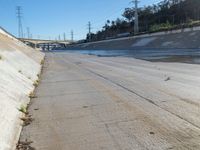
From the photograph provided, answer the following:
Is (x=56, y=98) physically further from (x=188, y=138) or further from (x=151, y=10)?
(x=151, y=10)

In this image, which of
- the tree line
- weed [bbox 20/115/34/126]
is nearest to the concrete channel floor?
weed [bbox 20/115/34/126]

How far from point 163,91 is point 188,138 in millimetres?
5439

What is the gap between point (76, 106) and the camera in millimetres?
9453

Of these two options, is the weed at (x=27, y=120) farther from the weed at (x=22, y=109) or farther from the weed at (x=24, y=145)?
the weed at (x=24, y=145)

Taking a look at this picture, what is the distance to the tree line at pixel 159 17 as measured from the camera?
101188 mm

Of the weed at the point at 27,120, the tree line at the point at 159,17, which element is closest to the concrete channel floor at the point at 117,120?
the weed at the point at 27,120

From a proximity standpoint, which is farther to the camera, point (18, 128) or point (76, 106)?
point (76, 106)

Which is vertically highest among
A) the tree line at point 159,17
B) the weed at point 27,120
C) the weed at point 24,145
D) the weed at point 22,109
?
the tree line at point 159,17

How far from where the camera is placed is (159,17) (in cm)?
11944

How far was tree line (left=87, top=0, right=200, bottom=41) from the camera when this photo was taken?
10119 centimetres

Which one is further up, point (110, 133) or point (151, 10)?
point (151, 10)

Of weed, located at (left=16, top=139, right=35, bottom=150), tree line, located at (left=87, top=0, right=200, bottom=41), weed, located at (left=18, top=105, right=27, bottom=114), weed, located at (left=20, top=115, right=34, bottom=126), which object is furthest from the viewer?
tree line, located at (left=87, top=0, right=200, bottom=41)

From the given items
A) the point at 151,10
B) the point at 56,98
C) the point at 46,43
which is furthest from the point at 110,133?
the point at 46,43

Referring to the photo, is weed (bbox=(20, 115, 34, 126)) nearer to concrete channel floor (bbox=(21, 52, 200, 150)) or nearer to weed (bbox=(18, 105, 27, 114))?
concrete channel floor (bbox=(21, 52, 200, 150))
